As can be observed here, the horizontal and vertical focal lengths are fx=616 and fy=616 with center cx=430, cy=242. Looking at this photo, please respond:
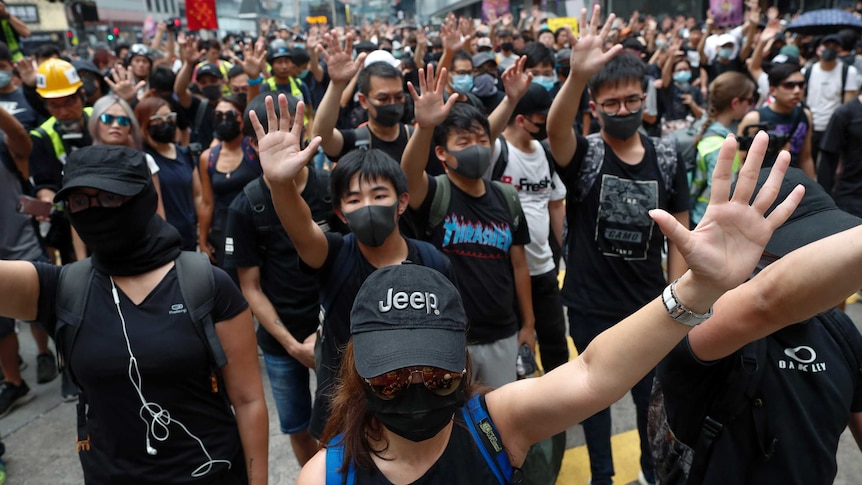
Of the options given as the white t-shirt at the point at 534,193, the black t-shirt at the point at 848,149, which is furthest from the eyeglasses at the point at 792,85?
the white t-shirt at the point at 534,193

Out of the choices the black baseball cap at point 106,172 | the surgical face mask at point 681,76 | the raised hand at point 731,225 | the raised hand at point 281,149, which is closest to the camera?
the raised hand at point 731,225

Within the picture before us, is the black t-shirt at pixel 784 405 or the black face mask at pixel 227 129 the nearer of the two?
the black t-shirt at pixel 784 405

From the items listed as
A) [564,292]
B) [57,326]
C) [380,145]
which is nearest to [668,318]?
[57,326]

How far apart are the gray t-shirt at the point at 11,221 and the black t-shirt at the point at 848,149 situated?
594cm

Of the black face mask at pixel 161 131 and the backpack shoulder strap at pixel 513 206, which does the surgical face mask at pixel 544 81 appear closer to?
the backpack shoulder strap at pixel 513 206

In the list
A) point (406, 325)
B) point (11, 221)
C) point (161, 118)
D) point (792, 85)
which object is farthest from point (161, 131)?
point (792, 85)

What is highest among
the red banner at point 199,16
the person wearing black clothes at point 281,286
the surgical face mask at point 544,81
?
the red banner at point 199,16

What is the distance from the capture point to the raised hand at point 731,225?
3.94 feet

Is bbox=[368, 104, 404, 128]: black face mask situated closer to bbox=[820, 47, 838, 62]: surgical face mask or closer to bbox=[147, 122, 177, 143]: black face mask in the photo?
bbox=[147, 122, 177, 143]: black face mask

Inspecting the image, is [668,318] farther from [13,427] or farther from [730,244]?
[13,427]

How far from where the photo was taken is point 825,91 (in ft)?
22.6

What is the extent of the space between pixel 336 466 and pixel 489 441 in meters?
0.38

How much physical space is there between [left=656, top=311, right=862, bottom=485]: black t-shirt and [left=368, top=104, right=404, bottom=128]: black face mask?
106 inches

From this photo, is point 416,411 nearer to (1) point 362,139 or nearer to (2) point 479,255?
(2) point 479,255
